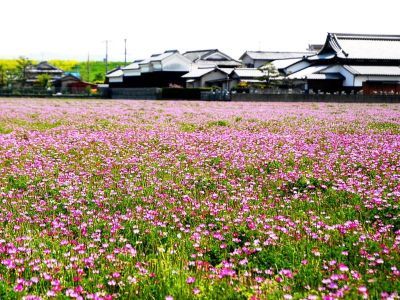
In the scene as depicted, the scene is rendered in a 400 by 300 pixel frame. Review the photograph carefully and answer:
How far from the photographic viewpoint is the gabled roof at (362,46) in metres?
71.2

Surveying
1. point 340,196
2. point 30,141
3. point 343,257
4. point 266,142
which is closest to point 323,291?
point 343,257

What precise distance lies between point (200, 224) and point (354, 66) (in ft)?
229

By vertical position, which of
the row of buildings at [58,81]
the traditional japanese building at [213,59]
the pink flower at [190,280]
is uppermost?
the traditional japanese building at [213,59]

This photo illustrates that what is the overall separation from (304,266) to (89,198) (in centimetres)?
379

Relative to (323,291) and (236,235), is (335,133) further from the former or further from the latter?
(323,291)

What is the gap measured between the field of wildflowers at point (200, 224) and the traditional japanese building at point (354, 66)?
2329 inches

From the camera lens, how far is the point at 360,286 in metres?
3.76

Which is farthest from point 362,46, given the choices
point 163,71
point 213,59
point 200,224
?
point 200,224

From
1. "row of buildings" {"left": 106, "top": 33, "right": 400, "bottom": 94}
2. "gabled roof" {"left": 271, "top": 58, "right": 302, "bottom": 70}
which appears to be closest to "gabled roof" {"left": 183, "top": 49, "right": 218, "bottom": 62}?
"row of buildings" {"left": 106, "top": 33, "right": 400, "bottom": 94}

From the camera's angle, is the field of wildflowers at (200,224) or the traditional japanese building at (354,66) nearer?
the field of wildflowers at (200,224)

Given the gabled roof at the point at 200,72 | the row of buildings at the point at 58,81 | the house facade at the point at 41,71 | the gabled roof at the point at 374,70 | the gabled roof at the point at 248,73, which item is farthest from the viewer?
the house facade at the point at 41,71

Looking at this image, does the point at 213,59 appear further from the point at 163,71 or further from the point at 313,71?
the point at 313,71

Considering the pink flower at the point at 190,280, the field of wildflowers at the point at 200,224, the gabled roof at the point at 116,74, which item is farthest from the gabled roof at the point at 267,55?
the pink flower at the point at 190,280

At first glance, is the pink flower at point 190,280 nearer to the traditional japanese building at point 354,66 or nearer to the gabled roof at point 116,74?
the traditional japanese building at point 354,66
